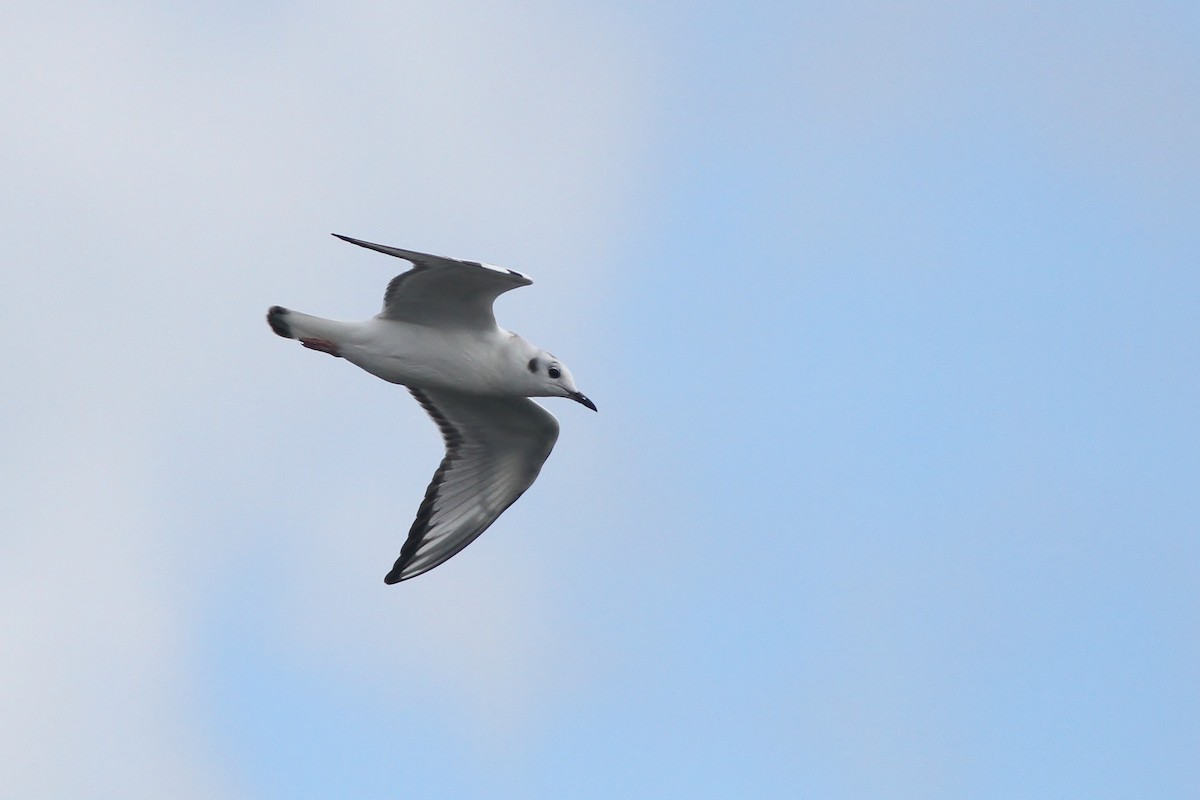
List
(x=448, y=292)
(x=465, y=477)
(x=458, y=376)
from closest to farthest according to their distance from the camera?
(x=448, y=292) < (x=458, y=376) < (x=465, y=477)

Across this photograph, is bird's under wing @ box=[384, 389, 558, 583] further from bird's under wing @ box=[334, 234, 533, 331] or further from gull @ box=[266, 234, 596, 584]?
bird's under wing @ box=[334, 234, 533, 331]

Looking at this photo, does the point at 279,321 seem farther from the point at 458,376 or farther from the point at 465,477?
the point at 465,477

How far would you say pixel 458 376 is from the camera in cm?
1423

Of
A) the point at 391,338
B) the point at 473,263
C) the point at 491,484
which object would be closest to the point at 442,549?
the point at 491,484

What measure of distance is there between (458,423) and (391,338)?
167 cm

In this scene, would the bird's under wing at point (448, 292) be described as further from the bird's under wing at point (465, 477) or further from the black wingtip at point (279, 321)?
the bird's under wing at point (465, 477)

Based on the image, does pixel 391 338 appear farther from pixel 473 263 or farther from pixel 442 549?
pixel 442 549

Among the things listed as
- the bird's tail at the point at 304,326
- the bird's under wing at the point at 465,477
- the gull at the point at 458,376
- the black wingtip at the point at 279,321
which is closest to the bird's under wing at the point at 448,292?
the gull at the point at 458,376

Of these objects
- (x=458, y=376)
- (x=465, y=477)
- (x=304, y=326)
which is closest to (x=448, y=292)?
(x=458, y=376)

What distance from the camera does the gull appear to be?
13836 millimetres

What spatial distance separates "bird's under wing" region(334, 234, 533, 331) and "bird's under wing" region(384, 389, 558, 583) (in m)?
1.35

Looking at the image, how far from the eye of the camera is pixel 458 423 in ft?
51.3

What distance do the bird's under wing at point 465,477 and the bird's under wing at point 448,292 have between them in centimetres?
135

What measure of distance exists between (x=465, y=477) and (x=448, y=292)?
240 cm
